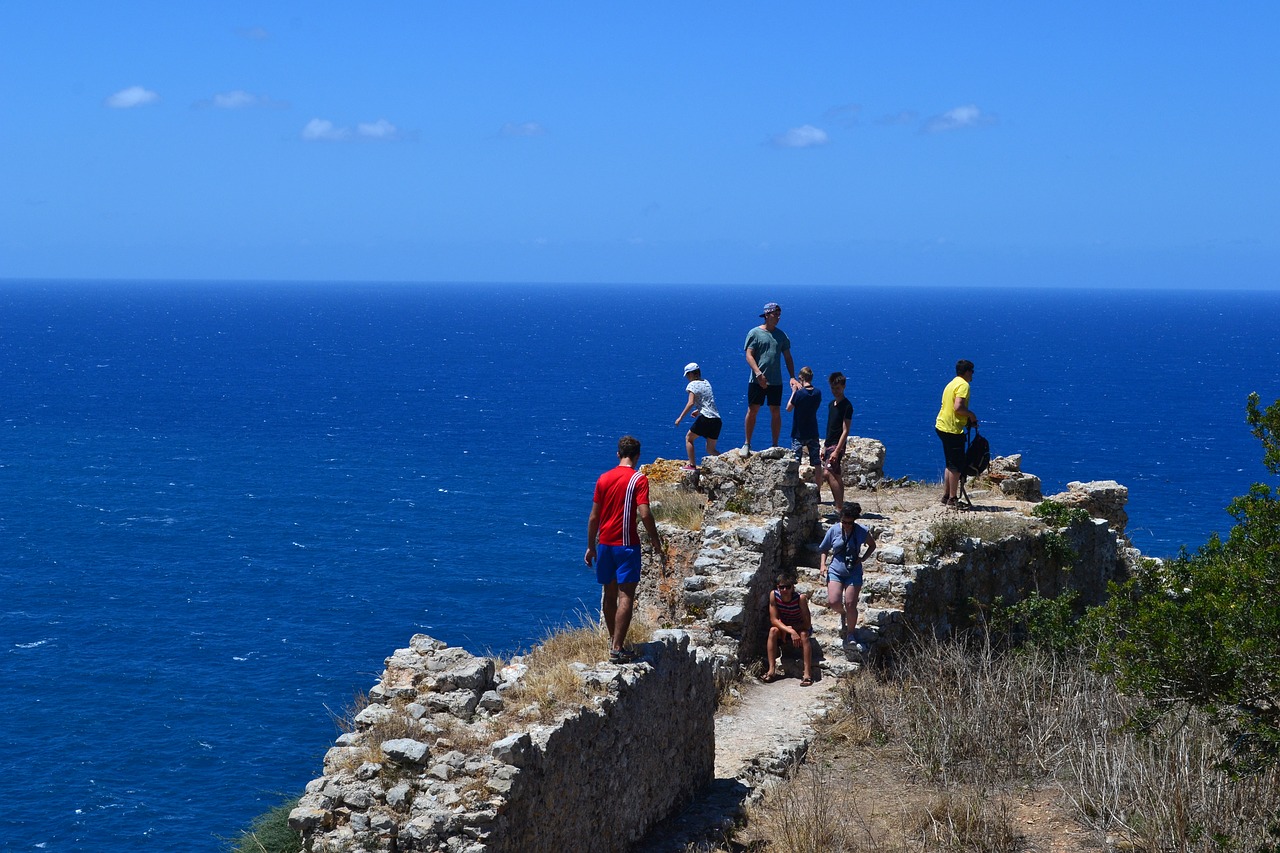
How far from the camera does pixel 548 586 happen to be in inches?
1879

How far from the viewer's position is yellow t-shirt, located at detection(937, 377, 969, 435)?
2025cm

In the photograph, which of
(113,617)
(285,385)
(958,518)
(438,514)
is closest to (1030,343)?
(285,385)

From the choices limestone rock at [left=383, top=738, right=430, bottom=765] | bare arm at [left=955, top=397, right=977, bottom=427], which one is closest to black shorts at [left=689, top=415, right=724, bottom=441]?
bare arm at [left=955, top=397, right=977, bottom=427]

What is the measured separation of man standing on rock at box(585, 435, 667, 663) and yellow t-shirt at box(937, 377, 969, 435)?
29.9 feet

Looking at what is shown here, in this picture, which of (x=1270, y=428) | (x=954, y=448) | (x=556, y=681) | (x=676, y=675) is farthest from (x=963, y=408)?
(x=556, y=681)

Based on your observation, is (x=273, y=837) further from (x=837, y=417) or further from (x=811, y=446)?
(x=837, y=417)

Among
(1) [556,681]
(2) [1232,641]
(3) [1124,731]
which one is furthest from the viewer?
(3) [1124,731]

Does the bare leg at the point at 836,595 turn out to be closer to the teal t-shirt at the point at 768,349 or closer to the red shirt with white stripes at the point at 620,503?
the teal t-shirt at the point at 768,349

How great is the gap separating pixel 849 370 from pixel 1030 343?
189 ft

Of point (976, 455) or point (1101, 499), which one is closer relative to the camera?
point (976, 455)

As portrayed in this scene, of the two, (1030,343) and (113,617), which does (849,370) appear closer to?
(1030,343)

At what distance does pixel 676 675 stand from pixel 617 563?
5.13ft

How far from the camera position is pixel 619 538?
12.4 m

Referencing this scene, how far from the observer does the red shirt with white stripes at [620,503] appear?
1231 cm
